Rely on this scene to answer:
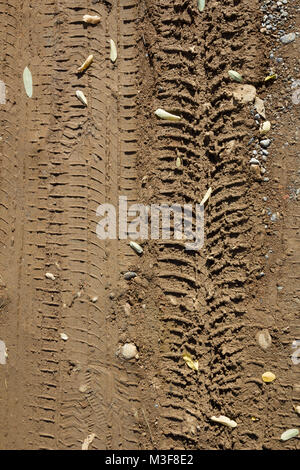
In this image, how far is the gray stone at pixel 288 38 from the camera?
1.90 metres

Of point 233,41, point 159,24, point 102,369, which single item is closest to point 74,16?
point 159,24

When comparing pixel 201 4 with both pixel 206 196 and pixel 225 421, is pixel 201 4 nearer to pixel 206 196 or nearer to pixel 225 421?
pixel 206 196

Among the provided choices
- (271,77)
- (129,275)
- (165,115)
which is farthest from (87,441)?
(271,77)

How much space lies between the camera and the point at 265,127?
1892 mm

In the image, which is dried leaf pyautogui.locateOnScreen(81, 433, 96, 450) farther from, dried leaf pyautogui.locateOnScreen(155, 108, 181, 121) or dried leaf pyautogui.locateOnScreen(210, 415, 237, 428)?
dried leaf pyautogui.locateOnScreen(155, 108, 181, 121)

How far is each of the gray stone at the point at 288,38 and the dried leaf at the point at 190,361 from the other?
1.34 metres

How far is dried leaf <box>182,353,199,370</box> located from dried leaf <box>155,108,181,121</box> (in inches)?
38.1

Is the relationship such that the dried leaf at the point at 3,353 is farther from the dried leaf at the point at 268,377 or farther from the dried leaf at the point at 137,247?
the dried leaf at the point at 268,377

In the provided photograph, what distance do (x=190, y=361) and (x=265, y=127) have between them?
100 centimetres

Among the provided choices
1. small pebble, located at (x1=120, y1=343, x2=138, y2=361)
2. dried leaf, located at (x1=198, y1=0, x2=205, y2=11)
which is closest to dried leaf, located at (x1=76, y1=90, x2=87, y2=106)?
A: dried leaf, located at (x1=198, y1=0, x2=205, y2=11)

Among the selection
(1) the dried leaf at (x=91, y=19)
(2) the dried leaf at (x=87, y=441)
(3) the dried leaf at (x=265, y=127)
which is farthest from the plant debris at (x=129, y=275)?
(1) the dried leaf at (x=91, y=19)

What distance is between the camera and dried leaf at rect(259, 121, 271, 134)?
1.89 metres

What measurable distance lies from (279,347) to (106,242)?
32.3 inches

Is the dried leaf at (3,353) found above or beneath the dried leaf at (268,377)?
above
